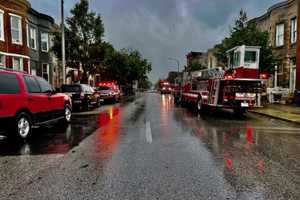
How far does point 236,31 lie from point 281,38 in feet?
26.0

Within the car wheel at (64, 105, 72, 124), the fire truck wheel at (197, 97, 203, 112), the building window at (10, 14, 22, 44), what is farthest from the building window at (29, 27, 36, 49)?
the fire truck wheel at (197, 97, 203, 112)

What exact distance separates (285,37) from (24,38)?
75.5 feet

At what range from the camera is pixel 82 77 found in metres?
29.1

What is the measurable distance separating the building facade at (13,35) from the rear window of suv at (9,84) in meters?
14.3

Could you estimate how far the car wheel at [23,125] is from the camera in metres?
8.14

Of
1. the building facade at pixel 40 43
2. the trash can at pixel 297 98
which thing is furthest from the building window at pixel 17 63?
the trash can at pixel 297 98

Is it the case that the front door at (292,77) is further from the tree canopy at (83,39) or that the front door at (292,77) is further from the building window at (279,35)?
the tree canopy at (83,39)

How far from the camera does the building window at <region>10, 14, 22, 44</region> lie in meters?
22.5

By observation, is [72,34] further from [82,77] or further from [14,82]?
[14,82]

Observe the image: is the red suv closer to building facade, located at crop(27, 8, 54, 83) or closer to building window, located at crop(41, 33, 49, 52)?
building facade, located at crop(27, 8, 54, 83)

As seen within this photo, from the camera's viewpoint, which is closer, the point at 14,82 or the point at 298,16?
the point at 14,82

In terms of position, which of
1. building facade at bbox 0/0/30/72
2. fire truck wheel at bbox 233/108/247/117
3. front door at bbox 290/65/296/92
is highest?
building facade at bbox 0/0/30/72

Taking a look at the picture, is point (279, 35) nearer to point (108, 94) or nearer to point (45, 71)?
point (108, 94)

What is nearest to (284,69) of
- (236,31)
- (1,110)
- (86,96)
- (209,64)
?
(236,31)
